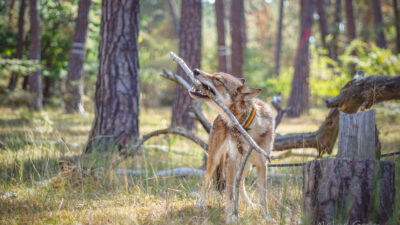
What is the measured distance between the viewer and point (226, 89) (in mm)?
3645

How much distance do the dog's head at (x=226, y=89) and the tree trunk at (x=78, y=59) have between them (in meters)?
10.9

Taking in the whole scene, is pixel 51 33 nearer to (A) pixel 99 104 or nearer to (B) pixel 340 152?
(A) pixel 99 104

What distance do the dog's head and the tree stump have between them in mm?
1072

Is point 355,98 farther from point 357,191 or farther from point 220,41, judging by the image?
point 220,41

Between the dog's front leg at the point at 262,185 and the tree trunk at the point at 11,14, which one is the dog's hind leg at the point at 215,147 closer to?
the dog's front leg at the point at 262,185

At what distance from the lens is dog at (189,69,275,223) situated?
354 cm

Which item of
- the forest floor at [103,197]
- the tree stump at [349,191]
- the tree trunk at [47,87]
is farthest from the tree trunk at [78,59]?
the tree stump at [349,191]

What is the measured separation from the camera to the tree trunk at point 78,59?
13195mm


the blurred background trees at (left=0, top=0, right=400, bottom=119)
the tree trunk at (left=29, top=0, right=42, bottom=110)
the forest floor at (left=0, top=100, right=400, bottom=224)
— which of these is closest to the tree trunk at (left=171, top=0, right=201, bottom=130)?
the blurred background trees at (left=0, top=0, right=400, bottom=119)

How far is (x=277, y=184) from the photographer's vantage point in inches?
195

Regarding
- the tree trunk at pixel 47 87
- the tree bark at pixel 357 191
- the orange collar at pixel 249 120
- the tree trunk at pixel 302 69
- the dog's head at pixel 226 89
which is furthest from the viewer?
the tree trunk at pixel 47 87

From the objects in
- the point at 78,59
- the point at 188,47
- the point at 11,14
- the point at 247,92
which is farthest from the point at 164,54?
the point at 247,92

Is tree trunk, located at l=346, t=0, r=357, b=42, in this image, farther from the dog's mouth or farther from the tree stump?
the tree stump

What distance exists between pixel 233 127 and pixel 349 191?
1374 mm
